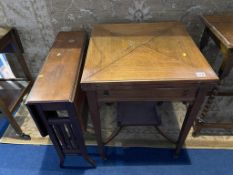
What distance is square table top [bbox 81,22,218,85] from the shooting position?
91 cm

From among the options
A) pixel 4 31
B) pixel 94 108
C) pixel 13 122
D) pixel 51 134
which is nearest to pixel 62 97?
pixel 94 108

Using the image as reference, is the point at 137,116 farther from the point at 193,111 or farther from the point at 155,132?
the point at 193,111

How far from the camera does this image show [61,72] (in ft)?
3.62

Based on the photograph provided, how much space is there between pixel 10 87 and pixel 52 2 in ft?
2.67

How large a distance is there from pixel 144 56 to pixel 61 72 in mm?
466

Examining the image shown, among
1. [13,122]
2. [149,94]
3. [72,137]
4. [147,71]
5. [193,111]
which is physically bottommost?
[13,122]

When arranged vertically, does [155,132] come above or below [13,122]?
below

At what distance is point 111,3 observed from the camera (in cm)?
132

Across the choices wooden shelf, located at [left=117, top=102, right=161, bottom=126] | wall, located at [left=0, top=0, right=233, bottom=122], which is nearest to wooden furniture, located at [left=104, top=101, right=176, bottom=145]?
wooden shelf, located at [left=117, top=102, right=161, bottom=126]

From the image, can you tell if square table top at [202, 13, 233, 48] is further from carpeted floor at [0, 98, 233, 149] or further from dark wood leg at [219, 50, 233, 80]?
carpeted floor at [0, 98, 233, 149]

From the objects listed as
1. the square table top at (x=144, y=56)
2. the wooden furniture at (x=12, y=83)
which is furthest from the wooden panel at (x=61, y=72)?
the wooden furniture at (x=12, y=83)

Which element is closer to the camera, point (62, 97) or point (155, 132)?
point (62, 97)

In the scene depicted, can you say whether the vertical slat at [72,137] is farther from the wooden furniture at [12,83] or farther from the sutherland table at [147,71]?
the wooden furniture at [12,83]

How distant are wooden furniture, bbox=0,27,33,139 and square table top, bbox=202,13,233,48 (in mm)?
1308
